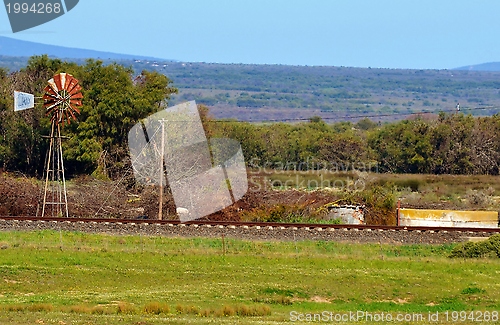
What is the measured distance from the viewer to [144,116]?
57.4m

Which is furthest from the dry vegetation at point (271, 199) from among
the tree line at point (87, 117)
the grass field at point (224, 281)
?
the grass field at point (224, 281)

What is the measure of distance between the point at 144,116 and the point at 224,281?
1321 inches

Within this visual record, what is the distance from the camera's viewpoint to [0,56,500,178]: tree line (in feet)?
187

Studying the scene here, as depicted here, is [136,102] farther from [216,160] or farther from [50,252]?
[50,252]

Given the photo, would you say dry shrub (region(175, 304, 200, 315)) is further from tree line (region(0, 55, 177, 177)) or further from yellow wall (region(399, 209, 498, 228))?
tree line (region(0, 55, 177, 177))

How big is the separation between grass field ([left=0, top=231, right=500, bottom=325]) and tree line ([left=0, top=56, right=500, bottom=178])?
21.7 m

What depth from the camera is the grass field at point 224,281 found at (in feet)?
66.2

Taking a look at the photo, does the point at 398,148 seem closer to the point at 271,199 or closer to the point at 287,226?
the point at 271,199

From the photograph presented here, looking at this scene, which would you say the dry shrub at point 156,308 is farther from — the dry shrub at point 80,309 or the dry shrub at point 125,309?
the dry shrub at point 80,309

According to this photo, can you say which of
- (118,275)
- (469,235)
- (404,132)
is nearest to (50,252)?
(118,275)

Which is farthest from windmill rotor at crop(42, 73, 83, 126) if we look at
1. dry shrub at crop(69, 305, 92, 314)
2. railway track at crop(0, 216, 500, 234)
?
dry shrub at crop(69, 305, 92, 314)

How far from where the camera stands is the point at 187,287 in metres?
24.0

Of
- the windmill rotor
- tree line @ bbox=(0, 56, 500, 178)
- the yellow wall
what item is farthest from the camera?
tree line @ bbox=(0, 56, 500, 178)

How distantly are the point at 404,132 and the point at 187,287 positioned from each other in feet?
166
